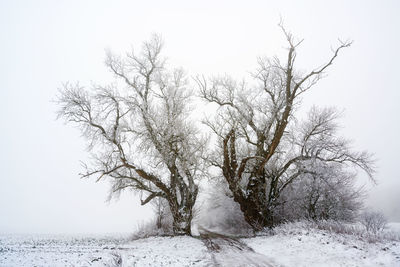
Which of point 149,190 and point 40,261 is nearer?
point 40,261

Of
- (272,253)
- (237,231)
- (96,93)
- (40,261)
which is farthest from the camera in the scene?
(237,231)

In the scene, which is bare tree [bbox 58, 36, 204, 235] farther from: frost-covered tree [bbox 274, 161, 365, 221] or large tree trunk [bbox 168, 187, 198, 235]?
frost-covered tree [bbox 274, 161, 365, 221]

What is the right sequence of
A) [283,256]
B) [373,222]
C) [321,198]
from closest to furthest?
1. [283,256]
2. [373,222]
3. [321,198]

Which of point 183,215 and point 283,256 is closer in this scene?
point 283,256

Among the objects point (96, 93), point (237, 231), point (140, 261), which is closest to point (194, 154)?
point (96, 93)

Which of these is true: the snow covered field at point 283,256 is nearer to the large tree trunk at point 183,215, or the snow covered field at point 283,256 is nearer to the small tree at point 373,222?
the large tree trunk at point 183,215

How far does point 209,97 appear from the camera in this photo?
1827 centimetres

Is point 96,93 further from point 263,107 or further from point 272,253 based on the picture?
point 272,253

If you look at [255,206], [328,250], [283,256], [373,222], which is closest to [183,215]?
[255,206]

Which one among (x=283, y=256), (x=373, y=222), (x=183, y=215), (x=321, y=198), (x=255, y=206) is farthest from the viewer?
(x=321, y=198)

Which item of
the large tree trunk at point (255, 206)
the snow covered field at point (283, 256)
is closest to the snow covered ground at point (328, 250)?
the snow covered field at point (283, 256)

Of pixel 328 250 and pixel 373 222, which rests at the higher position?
pixel 328 250

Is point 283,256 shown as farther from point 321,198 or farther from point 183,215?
point 321,198

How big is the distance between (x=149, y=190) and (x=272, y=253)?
33.3 feet
